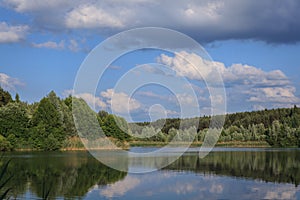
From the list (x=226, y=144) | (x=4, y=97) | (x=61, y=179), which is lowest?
(x=61, y=179)

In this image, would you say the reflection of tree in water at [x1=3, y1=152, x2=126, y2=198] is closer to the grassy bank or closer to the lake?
the lake

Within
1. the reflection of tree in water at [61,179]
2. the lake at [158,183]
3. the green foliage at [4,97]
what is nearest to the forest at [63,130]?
the green foliage at [4,97]

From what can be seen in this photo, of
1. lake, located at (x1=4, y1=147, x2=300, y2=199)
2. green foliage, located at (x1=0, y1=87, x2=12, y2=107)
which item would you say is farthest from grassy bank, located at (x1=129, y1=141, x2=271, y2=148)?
lake, located at (x1=4, y1=147, x2=300, y2=199)

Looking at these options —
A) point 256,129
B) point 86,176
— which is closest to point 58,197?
point 86,176

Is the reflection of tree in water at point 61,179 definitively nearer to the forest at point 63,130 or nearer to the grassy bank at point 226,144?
the forest at point 63,130

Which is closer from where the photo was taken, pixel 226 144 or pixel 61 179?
pixel 61 179

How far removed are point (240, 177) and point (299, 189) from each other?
5992mm

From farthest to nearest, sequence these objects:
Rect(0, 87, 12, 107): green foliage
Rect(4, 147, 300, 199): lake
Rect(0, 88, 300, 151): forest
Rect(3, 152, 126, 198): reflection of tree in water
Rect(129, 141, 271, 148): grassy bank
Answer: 1. Rect(129, 141, 271, 148): grassy bank
2. Rect(0, 87, 12, 107): green foliage
3. Rect(0, 88, 300, 151): forest
4. Rect(3, 152, 126, 198): reflection of tree in water
5. Rect(4, 147, 300, 199): lake

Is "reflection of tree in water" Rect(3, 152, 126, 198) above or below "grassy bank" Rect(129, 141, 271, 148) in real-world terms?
below

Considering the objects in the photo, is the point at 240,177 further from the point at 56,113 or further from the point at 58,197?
the point at 56,113

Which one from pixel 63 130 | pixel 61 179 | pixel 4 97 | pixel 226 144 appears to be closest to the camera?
pixel 61 179

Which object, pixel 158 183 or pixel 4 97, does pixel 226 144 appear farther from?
pixel 158 183

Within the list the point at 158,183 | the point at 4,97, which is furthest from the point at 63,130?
the point at 158,183

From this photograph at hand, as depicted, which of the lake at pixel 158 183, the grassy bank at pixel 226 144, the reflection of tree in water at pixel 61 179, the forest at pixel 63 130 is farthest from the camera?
the grassy bank at pixel 226 144
